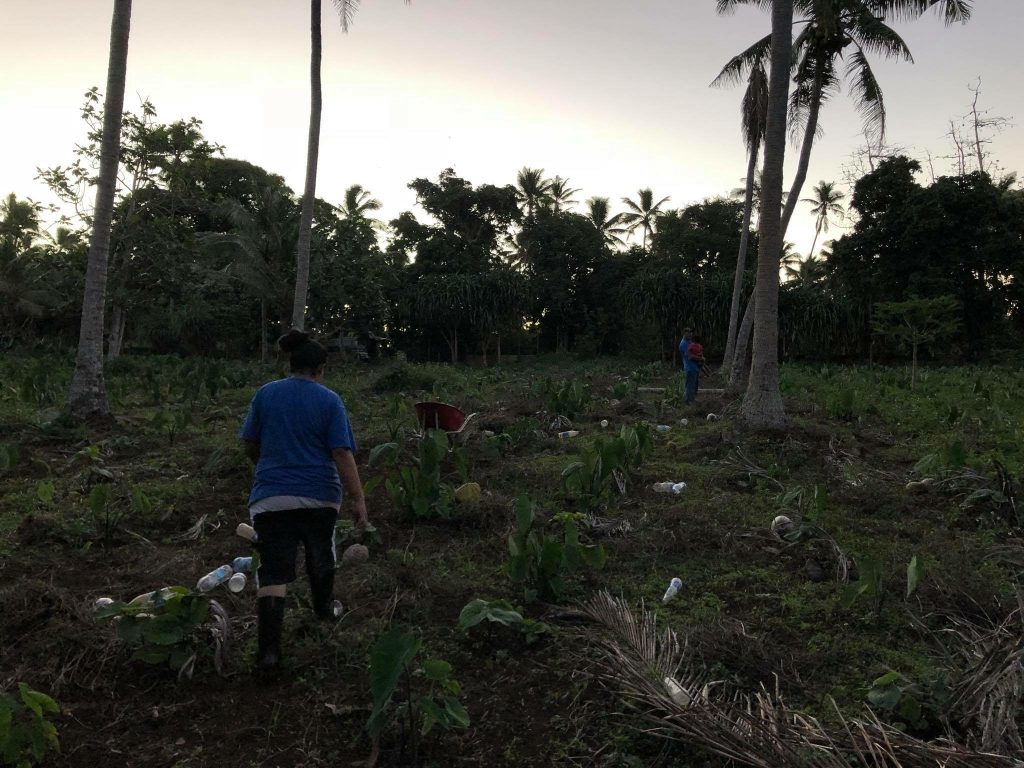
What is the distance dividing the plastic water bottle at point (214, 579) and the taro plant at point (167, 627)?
78cm

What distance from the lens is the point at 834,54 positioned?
15.3 meters

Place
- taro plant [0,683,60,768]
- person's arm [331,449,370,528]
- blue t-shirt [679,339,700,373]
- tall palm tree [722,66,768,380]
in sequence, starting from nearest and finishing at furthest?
1. taro plant [0,683,60,768]
2. person's arm [331,449,370,528]
3. blue t-shirt [679,339,700,373]
4. tall palm tree [722,66,768,380]

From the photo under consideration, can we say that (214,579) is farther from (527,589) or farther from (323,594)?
(527,589)

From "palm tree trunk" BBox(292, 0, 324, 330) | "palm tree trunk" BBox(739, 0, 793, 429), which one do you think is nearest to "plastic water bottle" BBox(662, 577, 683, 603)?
"palm tree trunk" BBox(739, 0, 793, 429)

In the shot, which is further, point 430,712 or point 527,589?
point 527,589

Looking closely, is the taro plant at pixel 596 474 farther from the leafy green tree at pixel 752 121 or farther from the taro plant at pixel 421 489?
the leafy green tree at pixel 752 121

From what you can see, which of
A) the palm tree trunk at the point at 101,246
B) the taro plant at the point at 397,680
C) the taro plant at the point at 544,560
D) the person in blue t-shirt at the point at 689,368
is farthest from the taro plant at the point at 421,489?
the person in blue t-shirt at the point at 689,368

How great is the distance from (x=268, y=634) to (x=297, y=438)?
0.85 metres

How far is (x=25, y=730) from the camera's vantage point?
2279 millimetres

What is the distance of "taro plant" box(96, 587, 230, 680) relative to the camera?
9.68 ft

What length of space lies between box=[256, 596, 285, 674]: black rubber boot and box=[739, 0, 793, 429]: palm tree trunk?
6979 millimetres

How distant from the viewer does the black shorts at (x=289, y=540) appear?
310 centimetres

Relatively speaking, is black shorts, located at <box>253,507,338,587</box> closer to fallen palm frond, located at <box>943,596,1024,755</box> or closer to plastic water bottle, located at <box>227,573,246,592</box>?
plastic water bottle, located at <box>227,573,246,592</box>

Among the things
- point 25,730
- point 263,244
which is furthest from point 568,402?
point 263,244
